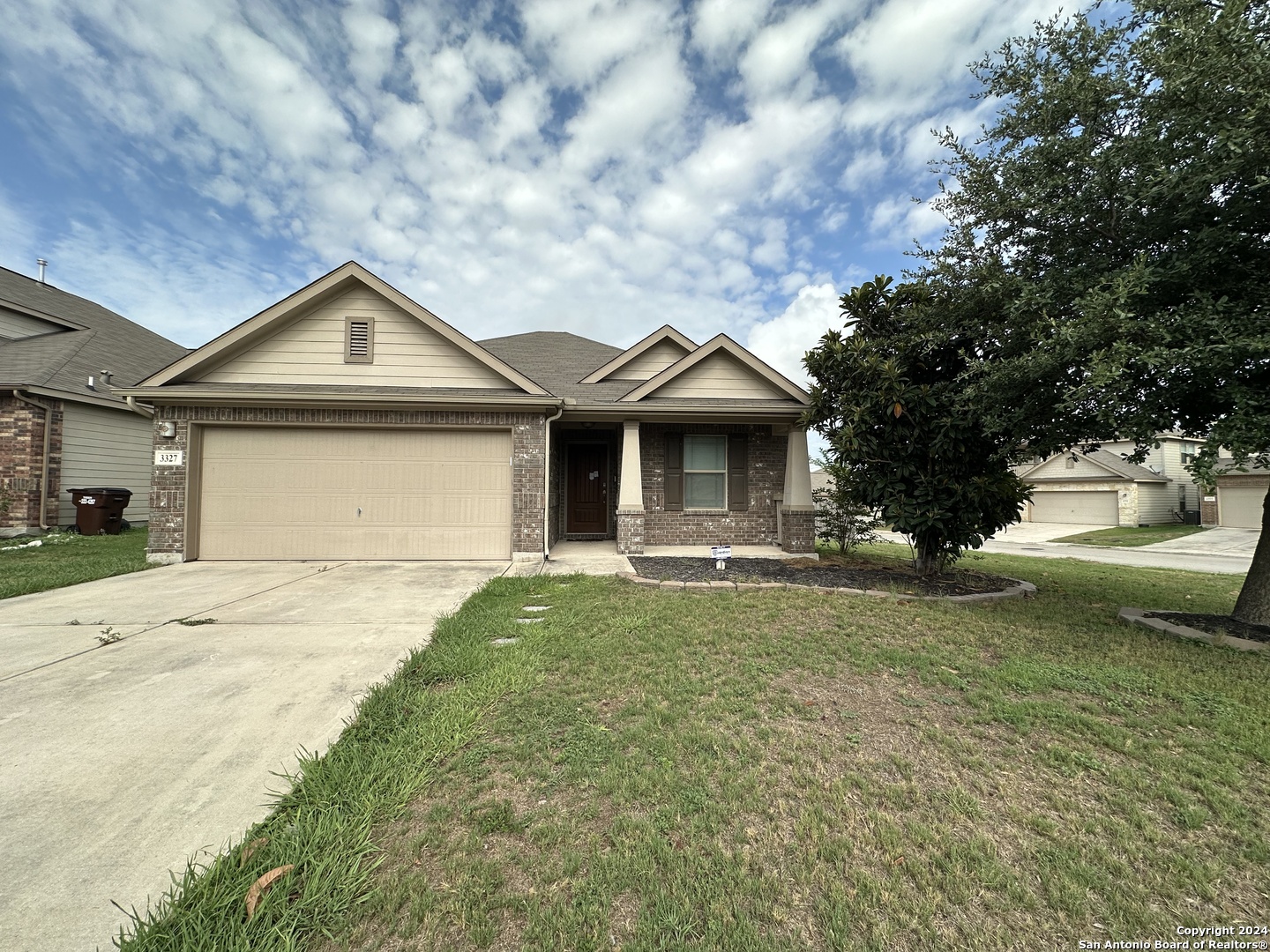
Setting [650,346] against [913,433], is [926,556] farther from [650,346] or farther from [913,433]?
[650,346]

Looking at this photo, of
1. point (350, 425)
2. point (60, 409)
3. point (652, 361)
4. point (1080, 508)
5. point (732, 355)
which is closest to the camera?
point (350, 425)

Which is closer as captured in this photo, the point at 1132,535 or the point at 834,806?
the point at 834,806

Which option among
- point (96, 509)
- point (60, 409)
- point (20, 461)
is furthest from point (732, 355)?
point (20, 461)

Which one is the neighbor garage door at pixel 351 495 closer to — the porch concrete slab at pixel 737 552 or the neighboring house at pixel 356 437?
the neighboring house at pixel 356 437

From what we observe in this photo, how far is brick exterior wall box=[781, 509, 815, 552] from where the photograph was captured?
361 inches

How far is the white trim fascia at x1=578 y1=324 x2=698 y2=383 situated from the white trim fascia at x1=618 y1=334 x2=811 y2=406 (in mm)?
759

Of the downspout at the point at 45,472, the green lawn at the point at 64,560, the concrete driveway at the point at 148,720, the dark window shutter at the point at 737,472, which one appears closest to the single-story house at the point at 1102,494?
the dark window shutter at the point at 737,472

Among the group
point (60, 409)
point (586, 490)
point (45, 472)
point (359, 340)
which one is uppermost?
point (359, 340)

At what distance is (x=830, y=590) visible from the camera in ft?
19.5

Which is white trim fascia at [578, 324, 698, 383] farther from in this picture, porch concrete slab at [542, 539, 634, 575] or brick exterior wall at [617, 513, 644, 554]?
porch concrete slab at [542, 539, 634, 575]

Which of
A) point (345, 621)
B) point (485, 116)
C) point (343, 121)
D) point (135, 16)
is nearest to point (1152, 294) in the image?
point (345, 621)

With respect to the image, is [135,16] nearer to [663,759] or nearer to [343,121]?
[343,121]

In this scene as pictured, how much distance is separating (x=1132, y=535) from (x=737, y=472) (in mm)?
19987

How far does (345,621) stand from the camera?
4.73 meters
